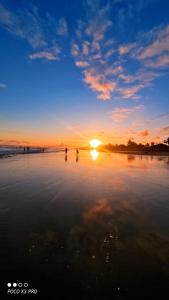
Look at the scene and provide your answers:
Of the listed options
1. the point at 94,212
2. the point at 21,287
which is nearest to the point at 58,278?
the point at 21,287

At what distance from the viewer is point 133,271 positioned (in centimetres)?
420

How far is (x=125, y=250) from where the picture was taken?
16.3 ft

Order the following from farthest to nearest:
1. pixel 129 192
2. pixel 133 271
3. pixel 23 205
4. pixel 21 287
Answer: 1. pixel 129 192
2. pixel 23 205
3. pixel 133 271
4. pixel 21 287

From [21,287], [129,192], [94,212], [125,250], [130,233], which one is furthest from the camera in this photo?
[129,192]

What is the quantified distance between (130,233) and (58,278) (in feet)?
9.39

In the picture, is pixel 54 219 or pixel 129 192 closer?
pixel 54 219


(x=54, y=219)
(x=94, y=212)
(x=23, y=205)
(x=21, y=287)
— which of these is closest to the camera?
(x=21, y=287)

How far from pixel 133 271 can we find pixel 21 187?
349 inches

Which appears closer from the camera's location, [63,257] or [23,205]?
[63,257]

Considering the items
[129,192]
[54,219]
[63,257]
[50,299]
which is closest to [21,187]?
[54,219]

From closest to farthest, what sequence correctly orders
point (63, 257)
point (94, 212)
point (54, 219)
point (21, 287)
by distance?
1. point (21, 287)
2. point (63, 257)
3. point (54, 219)
4. point (94, 212)

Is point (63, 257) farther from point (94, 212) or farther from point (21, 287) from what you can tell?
point (94, 212)

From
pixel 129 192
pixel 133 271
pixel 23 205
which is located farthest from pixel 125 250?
pixel 129 192

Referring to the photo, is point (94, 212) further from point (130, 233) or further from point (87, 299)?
point (87, 299)
